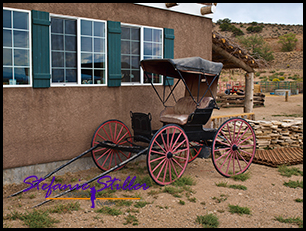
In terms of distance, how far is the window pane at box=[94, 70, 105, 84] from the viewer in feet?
22.9

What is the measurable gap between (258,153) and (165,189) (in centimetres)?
398

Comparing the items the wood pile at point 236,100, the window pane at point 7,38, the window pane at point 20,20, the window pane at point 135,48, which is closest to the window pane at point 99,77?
the window pane at point 135,48

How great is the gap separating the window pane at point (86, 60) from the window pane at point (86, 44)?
12 centimetres

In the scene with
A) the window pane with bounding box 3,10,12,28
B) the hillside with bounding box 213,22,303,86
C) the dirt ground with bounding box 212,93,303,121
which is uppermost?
the hillside with bounding box 213,22,303,86

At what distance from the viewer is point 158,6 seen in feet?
25.3

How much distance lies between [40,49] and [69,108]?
4.34 ft

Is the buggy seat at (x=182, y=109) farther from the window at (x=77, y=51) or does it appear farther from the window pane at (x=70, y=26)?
the window pane at (x=70, y=26)

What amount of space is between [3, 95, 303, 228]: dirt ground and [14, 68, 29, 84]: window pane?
202cm

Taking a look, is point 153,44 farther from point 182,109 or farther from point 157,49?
point 182,109

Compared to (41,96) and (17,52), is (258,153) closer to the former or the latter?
(41,96)

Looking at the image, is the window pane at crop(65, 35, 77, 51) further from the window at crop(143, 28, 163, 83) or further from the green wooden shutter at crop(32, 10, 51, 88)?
the window at crop(143, 28, 163, 83)

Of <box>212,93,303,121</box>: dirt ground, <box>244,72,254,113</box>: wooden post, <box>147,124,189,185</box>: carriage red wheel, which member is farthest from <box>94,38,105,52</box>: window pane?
<box>212,93,303,121</box>: dirt ground

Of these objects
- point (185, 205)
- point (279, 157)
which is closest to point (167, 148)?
point (185, 205)

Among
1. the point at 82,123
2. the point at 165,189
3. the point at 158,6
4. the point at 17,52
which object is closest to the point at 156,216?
the point at 165,189
